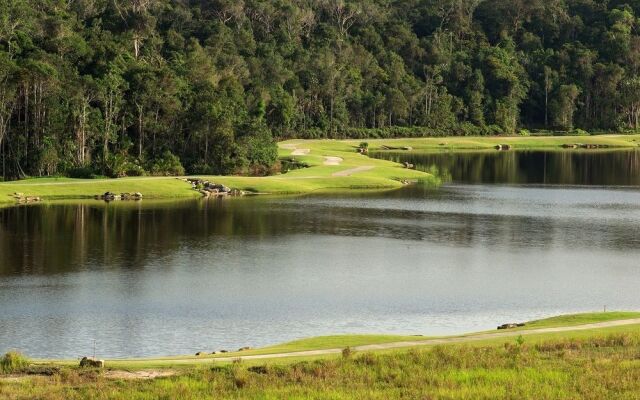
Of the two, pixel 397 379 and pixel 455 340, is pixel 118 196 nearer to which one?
pixel 455 340

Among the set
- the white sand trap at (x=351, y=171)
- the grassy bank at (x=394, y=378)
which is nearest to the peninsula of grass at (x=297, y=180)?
the white sand trap at (x=351, y=171)

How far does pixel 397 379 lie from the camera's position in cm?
2514

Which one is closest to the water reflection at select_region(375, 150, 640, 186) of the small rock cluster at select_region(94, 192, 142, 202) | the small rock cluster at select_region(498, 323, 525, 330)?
the small rock cluster at select_region(94, 192, 142, 202)

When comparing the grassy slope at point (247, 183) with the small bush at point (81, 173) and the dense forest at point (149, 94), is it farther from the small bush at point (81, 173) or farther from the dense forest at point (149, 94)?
the dense forest at point (149, 94)

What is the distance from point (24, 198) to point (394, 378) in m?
60.6

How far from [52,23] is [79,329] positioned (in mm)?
82300

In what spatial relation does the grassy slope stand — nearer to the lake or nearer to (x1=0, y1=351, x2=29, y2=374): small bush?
the lake

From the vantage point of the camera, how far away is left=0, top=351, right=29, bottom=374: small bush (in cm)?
2688

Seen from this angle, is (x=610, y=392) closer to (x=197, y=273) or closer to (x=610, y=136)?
(x=197, y=273)

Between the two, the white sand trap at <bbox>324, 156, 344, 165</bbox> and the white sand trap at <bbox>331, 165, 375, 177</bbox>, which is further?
the white sand trap at <bbox>324, 156, 344, 165</bbox>

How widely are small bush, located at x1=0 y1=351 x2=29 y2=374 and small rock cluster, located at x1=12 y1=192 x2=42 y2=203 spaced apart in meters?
54.3

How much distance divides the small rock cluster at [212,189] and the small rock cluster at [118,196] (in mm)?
5865

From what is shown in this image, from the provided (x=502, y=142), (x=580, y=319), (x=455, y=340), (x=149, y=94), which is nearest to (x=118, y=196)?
(x=149, y=94)

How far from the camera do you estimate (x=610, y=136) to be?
19250 cm
